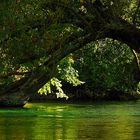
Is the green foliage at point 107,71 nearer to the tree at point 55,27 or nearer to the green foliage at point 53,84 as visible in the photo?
the green foliage at point 53,84

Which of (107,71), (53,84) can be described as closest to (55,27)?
(53,84)

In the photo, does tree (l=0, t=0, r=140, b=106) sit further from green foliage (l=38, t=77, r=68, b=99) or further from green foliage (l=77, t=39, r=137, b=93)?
green foliage (l=77, t=39, r=137, b=93)

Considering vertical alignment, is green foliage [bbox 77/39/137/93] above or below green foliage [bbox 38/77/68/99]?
above

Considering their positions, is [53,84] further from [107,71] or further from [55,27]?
[55,27]

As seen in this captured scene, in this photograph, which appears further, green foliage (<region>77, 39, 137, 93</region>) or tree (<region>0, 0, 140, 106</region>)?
green foliage (<region>77, 39, 137, 93</region>)

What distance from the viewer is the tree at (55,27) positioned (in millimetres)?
26284

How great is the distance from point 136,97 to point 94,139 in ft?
146

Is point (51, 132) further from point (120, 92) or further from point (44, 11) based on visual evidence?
point (120, 92)

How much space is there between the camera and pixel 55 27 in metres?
28.1

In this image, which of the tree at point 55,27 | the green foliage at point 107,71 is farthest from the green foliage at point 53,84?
the tree at point 55,27

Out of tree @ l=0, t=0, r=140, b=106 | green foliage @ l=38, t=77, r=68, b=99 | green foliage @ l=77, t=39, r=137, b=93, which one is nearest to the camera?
tree @ l=0, t=0, r=140, b=106

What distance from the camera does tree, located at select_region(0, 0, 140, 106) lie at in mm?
26284

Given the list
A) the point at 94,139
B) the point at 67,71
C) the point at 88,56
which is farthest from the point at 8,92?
the point at 94,139

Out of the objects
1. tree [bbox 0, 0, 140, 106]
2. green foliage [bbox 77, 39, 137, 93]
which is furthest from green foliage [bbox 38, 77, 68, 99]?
tree [bbox 0, 0, 140, 106]
